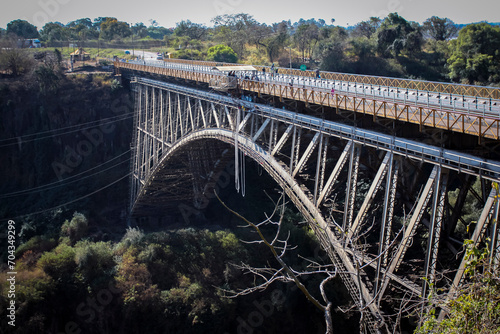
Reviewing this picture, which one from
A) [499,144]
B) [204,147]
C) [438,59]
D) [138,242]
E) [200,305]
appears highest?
[438,59]

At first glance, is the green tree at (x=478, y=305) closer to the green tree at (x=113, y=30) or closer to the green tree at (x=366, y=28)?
the green tree at (x=366, y=28)

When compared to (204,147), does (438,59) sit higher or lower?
higher

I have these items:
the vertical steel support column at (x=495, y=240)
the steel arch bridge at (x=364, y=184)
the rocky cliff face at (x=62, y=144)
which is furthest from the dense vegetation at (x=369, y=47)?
the vertical steel support column at (x=495, y=240)

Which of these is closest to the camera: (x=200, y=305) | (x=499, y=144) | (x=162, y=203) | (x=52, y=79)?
(x=499, y=144)

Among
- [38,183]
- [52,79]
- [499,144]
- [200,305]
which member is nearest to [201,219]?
[200,305]

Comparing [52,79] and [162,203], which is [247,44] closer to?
[52,79]

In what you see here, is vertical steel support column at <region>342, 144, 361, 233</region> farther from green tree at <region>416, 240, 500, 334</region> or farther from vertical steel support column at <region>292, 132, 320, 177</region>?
green tree at <region>416, 240, 500, 334</region>
